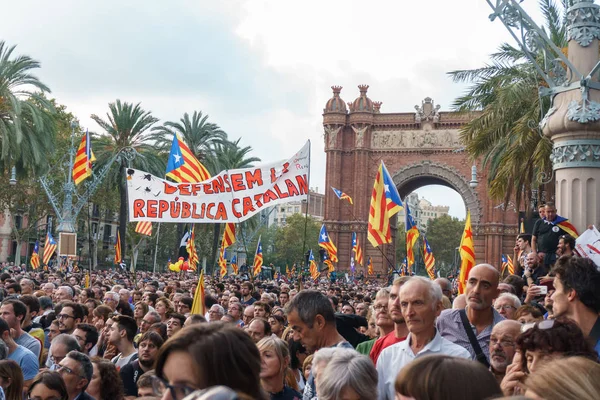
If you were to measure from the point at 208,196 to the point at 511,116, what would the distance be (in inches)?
370

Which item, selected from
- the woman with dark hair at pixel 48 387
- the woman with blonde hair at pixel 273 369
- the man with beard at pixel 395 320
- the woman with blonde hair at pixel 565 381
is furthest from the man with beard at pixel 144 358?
the woman with blonde hair at pixel 565 381

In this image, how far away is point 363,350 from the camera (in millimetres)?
5988

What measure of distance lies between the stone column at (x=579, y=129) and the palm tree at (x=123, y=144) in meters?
30.5

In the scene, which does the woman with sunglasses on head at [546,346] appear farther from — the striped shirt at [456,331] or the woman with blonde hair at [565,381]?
the striped shirt at [456,331]

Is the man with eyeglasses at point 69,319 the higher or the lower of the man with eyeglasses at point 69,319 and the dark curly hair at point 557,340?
the lower

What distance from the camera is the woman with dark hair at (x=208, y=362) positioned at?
258cm

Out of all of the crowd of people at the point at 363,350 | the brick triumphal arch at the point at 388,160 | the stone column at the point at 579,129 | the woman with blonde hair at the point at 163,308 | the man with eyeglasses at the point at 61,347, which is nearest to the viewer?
the crowd of people at the point at 363,350

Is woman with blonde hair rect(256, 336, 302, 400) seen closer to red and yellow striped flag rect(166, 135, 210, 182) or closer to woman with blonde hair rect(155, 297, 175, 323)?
woman with blonde hair rect(155, 297, 175, 323)

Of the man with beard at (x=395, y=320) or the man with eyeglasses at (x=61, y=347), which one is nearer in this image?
the man with beard at (x=395, y=320)

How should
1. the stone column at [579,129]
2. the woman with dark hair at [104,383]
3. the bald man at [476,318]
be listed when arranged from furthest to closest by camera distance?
the stone column at [579,129]
the woman with dark hair at [104,383]
the bald man at [476,318]

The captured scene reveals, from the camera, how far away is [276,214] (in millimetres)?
186875

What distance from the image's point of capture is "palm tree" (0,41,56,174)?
90.5 ft

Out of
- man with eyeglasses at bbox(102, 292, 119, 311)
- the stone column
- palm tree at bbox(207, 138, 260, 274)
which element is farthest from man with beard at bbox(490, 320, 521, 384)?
palm tree at bbox(207, 138, 260, 274)

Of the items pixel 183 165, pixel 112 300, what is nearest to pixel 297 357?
pixel 112 300
